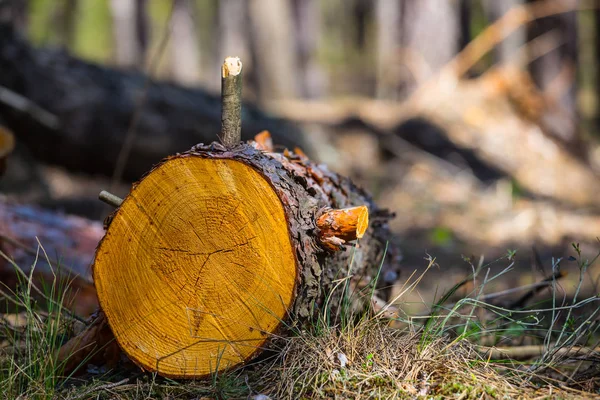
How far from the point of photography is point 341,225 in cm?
207

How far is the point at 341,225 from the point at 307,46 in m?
15.7

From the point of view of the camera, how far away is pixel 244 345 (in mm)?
2080

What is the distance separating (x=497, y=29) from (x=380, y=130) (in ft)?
8.85

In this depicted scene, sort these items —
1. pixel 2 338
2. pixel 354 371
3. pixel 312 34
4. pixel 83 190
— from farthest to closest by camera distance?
1. pixel 312 34
2. pixel 83 190
3. pixel 2 338
4. pixel 354 371

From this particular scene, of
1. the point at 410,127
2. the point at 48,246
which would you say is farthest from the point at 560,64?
the point at 48,246

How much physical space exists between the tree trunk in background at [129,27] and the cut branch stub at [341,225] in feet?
67.3

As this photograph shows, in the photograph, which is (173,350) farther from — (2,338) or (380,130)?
(380,130)

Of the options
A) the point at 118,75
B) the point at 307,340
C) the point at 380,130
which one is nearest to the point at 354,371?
the point at 307,340

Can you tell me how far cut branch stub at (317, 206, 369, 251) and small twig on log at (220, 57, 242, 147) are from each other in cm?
45

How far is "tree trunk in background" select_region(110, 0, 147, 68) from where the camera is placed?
21.4 metres

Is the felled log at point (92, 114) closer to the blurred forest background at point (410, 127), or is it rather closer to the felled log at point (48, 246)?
the blurred forest background at point (410, 127)

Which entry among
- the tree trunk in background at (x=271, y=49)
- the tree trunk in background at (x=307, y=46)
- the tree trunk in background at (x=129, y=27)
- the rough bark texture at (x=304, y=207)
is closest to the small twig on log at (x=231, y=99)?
the rough bark texture at (x=304, y=207)

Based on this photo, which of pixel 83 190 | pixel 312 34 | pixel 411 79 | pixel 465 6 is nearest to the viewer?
pixel 83 190

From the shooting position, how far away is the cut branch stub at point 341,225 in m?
2.04
